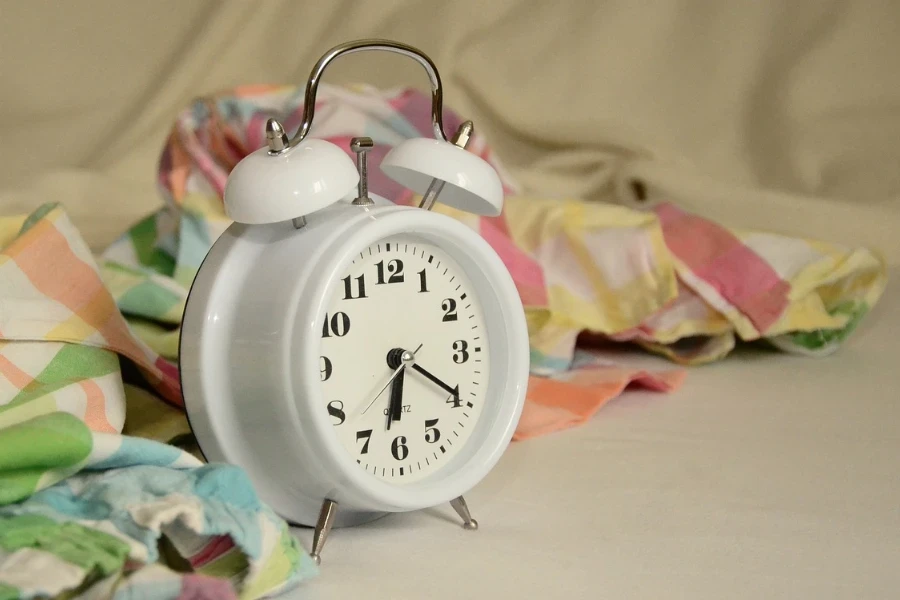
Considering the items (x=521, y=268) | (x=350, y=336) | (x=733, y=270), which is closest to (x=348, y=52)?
(x=350, y=336)

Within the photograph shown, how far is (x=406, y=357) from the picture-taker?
650 mm

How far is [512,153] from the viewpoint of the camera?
166cm

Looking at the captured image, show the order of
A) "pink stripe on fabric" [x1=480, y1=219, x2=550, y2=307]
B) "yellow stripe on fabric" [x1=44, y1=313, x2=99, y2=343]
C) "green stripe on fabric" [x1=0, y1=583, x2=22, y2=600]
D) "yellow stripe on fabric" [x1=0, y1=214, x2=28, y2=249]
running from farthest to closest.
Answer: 1. "pink stripe on fabric" [x1=480, y1=219, x2=550, y2=307]
2. "yellow stripe on fabric" [x1=0, y1=214, x2=28, y2=249]
3. "yellow stripe on fabric" [x1=44, y1=313, x2=99, y2=343]
4. "green stripe on fabric" [x1=0, y1=583, x2=22, y2=600]

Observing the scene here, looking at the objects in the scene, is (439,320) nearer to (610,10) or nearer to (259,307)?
(259,307)

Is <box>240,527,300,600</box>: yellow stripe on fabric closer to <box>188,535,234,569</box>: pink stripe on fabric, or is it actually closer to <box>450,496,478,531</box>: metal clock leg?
<box>188,535,234,569</box>: pink stripe on fabric

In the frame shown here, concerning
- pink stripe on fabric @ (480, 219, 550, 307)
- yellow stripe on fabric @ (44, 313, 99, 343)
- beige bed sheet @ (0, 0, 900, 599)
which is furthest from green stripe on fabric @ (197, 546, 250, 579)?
beige bed sheet @ (0, 0, 900, 599)

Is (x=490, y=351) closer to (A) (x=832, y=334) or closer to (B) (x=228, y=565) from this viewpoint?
(B) (x=228, y=565)

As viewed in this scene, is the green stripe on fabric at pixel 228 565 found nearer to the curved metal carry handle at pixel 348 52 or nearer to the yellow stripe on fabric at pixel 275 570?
the yellow stripe on fabric at pixel 275 570

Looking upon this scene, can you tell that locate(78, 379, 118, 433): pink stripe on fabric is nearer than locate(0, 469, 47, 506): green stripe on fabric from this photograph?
No

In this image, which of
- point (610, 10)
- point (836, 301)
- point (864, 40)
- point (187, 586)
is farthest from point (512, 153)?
point (187, 586)

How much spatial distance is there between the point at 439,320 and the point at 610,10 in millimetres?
1142

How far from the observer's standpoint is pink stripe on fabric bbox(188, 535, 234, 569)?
0.54 metres

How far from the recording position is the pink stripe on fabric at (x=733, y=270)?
1.02 metres

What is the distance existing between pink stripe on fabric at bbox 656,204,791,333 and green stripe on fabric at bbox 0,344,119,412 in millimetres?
589
